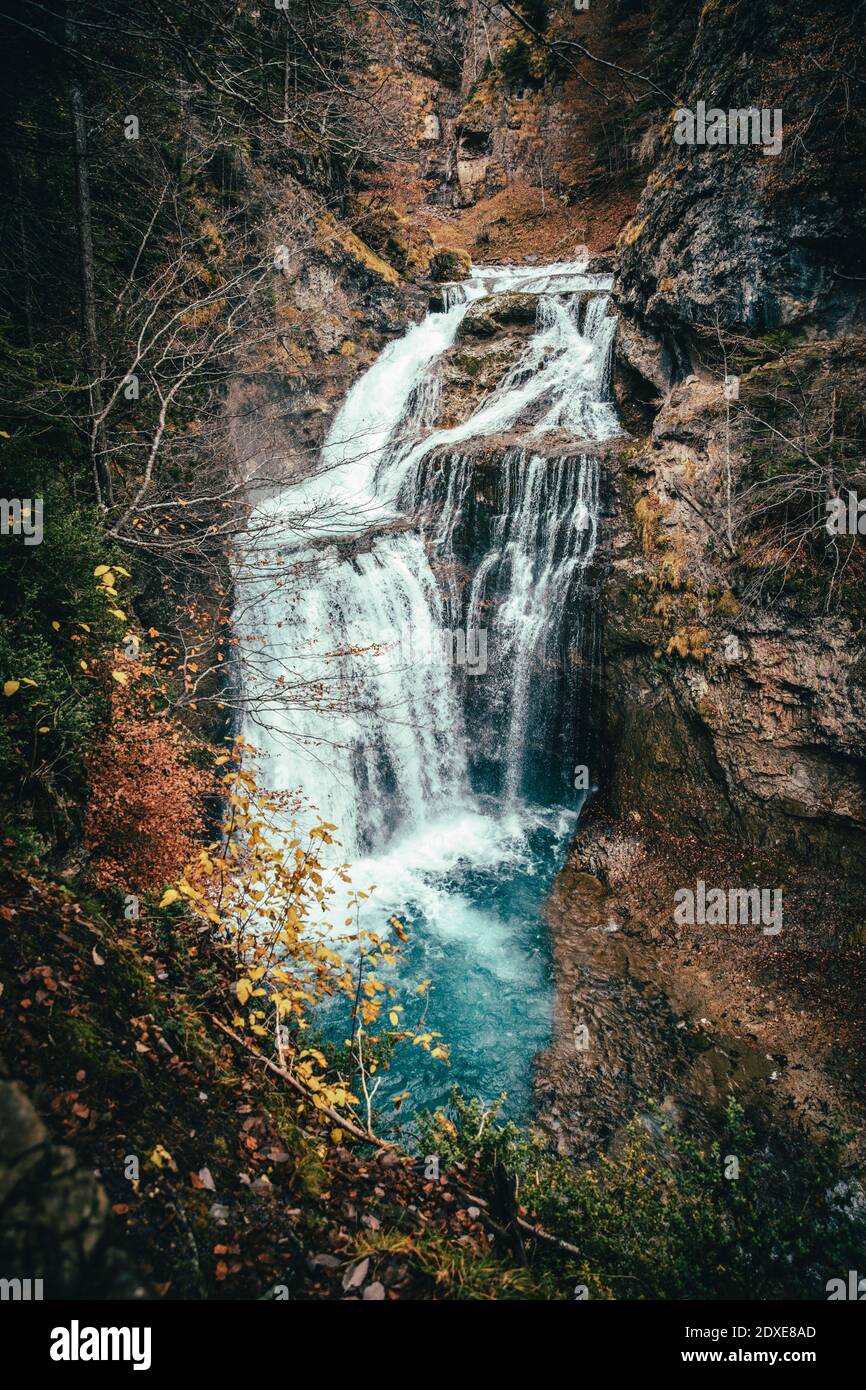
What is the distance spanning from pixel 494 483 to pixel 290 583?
464 cm

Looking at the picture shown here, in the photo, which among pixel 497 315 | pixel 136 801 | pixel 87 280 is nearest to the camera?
pixel 136 801

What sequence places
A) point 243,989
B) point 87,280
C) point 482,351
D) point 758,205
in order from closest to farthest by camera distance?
1. point 243,989
2. point 87,280
3. point 758,205
4. point 482,351

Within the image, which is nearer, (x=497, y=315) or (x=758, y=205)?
(x=758, y=205)

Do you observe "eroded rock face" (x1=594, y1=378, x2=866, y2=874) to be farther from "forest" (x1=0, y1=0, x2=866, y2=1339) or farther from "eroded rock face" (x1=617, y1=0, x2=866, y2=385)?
"eroded rock face" (x1=617, y1=0, x2=866, y2=385)

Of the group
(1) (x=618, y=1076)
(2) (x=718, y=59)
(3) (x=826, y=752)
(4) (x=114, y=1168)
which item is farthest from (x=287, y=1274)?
(2) (x=718, y=59)

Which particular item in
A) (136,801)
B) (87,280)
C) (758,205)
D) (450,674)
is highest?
(758,205)

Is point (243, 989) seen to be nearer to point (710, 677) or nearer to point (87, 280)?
point (710, 677)

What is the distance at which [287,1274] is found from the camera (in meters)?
2.67

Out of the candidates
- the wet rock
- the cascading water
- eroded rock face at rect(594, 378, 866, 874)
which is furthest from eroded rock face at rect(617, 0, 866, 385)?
the wet rock

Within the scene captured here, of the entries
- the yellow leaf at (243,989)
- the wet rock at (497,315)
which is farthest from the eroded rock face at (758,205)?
the yellow leaf at (243,989)

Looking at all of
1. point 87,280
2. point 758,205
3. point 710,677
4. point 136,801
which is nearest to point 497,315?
point 758,205

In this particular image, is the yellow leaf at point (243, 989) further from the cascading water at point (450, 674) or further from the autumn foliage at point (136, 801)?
the cascading water at point (450, 674)

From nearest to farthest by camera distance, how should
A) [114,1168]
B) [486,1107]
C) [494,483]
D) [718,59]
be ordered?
[114,1168]
[486,1107]
[718,59]
[494,483]

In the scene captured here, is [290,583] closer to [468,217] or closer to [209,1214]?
[209,1214]
